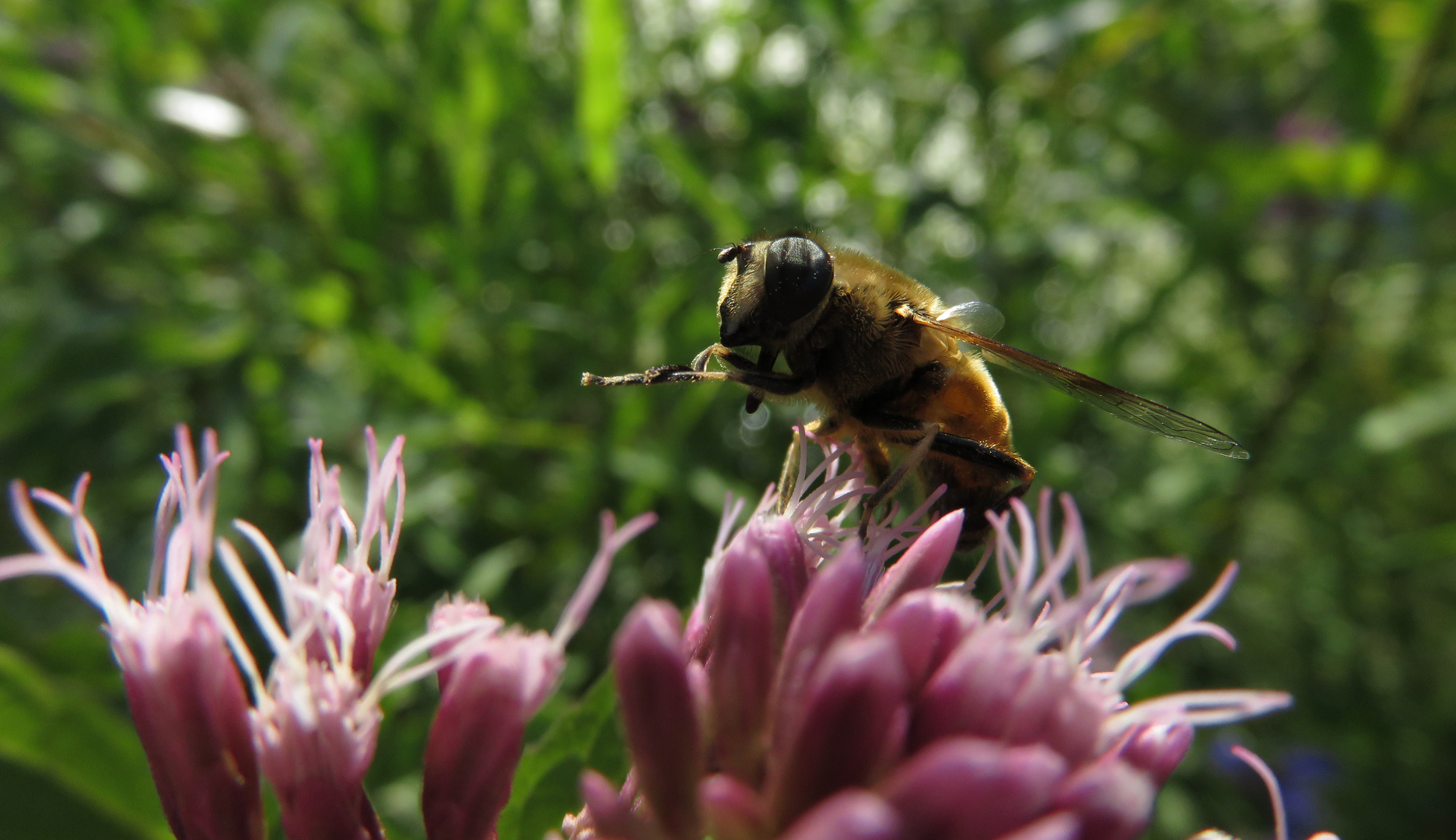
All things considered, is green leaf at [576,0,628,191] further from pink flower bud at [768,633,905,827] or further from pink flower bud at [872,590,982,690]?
pink flower bud at [768,633,905,827]

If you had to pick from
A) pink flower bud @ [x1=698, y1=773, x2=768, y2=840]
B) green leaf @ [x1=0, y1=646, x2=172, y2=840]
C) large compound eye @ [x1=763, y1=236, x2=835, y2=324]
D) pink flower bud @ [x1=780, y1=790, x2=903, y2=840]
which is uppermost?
large compound eye @ [x1=763, y1=236, x2=835, y2=324]

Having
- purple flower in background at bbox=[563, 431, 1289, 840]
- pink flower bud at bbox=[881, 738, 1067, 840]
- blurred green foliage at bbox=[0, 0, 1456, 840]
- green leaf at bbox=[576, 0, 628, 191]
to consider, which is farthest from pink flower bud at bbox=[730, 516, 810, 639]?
green leaf at bbox=[576, 0, 628, 191]

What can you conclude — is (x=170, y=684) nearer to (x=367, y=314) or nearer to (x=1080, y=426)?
(x=367, y=314)

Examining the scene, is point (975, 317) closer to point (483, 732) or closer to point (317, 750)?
point (483, 732)

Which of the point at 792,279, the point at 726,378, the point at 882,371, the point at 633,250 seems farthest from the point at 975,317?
the point at 633,250

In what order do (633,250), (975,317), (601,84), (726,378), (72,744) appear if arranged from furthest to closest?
(633,250) → (601,84) → (975,317) → (726,378) → (72,744)
